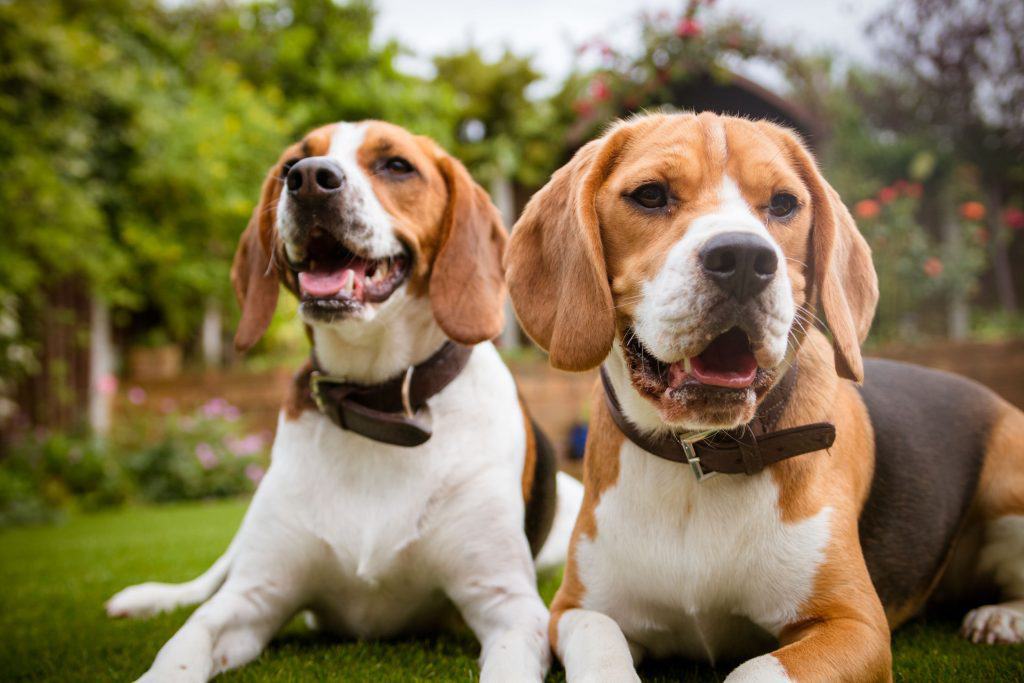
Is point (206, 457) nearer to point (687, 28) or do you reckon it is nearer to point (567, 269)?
point (687, 28)

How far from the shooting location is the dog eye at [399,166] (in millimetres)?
3074

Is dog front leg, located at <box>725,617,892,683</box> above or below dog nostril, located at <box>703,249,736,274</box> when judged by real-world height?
below

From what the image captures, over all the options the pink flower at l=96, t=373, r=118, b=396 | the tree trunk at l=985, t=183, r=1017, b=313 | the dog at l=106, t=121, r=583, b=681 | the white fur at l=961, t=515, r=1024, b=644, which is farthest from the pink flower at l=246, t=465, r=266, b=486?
the tree trunk at l=985, t=183, r=1017, b=313

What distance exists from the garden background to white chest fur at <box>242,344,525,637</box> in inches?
123

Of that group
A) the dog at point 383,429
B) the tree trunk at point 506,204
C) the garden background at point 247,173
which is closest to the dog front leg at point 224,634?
the dog at point 383,429

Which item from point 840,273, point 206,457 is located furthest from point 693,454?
point 206,457

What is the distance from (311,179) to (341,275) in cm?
33

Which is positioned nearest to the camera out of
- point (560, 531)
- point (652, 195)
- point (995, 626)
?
point (652, 195)

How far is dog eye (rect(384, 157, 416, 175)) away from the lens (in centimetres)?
307

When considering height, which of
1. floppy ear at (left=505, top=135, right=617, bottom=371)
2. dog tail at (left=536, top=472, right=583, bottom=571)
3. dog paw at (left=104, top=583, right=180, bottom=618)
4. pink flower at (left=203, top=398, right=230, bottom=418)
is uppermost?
floppy ear at (left=505, top=135, right=617, bottom=371)

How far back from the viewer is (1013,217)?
9.64m

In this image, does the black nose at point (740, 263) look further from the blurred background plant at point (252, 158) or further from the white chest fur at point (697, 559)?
the blurred background plant at point (252, 158)

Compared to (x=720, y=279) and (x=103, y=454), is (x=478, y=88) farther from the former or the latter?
(x=720, y=279)

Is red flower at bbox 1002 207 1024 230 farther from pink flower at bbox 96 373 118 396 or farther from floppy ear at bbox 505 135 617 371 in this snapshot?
pink flower at bbox 96 373 118 396
